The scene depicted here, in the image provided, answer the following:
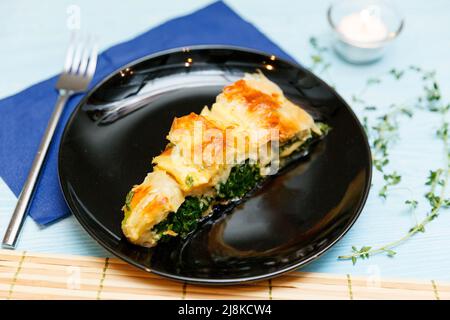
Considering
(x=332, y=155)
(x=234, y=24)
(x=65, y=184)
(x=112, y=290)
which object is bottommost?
(x=112, y=290)

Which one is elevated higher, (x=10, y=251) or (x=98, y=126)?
(x=98, y=126)

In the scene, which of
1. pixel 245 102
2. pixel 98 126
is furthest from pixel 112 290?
pixel 245 102

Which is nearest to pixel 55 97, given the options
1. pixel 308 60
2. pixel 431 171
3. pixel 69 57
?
→ pixel 69 57

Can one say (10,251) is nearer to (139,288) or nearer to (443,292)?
(139,288)

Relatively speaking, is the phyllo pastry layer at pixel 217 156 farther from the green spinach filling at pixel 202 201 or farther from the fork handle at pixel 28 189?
the fork handle at pixel 28 189

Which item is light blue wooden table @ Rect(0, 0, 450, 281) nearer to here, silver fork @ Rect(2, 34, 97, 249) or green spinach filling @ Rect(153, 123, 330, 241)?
silver fork @ Rect(2, 34, 97, 249)

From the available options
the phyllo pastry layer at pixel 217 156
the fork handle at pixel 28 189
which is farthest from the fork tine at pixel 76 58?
the phyllo pastry layer at pixel 217 156

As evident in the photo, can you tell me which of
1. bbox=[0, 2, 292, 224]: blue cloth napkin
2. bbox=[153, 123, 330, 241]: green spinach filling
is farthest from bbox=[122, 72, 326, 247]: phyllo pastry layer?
bbox=[0, 2, 292, 224]: blue cloth napkin

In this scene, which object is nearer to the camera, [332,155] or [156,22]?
[332,155]
